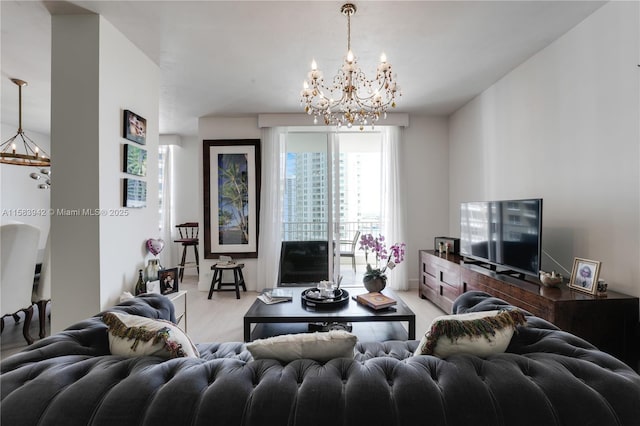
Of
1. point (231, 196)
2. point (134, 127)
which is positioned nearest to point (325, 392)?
point (134, 127)

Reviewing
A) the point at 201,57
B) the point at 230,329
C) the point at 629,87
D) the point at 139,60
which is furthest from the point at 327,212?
the point at 629,87

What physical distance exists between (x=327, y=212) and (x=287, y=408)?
375 cm

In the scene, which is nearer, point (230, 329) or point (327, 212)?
point (230, 329)

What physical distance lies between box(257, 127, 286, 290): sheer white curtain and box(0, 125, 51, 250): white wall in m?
3.35

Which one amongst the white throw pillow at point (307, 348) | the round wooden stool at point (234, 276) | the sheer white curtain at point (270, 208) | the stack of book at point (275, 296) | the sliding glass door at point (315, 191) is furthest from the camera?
the sliding glass door at point (315, 191)

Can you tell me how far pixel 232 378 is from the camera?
83 cm

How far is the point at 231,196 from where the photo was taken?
4.41m

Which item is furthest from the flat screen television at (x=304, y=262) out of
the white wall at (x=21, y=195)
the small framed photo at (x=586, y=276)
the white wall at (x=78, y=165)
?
the white wall at (x=21, y=195)

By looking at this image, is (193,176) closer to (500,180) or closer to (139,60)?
(139,60)

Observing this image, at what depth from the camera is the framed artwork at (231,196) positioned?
4395mm

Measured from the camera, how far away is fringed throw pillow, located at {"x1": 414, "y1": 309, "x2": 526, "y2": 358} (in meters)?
1.01

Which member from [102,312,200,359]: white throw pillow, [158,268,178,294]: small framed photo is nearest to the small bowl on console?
[102,312,200,359]: white throw pillow

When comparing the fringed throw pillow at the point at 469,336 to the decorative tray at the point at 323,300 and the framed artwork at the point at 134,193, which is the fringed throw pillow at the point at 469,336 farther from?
the framed artwork at the point at 134,193

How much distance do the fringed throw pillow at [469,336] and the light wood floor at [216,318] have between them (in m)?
1.94
